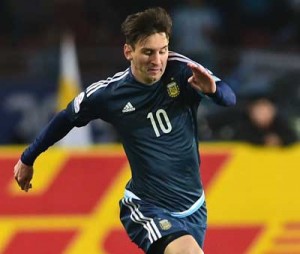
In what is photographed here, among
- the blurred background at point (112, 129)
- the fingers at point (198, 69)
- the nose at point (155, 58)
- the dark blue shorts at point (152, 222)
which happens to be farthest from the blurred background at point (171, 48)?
the fingers at point (198, 69)

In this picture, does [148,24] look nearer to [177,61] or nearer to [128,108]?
[177,61]

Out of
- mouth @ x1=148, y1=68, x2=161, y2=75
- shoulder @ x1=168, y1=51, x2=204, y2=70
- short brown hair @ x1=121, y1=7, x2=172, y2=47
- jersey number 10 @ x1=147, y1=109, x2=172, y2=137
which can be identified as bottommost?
jersey number 10 @ x1=147, y1=109, x2=172, y2=137

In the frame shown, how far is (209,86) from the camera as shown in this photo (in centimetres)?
602

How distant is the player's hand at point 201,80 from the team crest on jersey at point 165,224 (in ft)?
2.63

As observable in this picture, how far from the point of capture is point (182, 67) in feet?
21.0

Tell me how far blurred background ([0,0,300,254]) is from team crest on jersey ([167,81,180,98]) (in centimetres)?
280

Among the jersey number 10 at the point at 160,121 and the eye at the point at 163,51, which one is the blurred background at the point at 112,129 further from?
the eye at the point at 163,51

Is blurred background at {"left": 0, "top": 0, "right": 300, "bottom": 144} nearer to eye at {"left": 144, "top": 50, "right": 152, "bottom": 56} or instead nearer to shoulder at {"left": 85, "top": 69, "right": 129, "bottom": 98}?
shoulder at {"left": 85, "top": 69, "right": 129, "bottom": 98}

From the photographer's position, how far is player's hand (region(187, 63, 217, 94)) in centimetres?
595

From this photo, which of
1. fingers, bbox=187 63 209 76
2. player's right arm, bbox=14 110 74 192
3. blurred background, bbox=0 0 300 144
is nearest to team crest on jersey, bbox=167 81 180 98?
fingers, bbox=187 63 209 76

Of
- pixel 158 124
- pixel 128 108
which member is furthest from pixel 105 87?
pixel 158 124

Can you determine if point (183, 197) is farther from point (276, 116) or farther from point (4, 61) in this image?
point (4, 61)

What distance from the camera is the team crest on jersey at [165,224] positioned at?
20.8 feet

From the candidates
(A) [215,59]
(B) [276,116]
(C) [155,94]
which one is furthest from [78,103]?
(A) [215,59]
